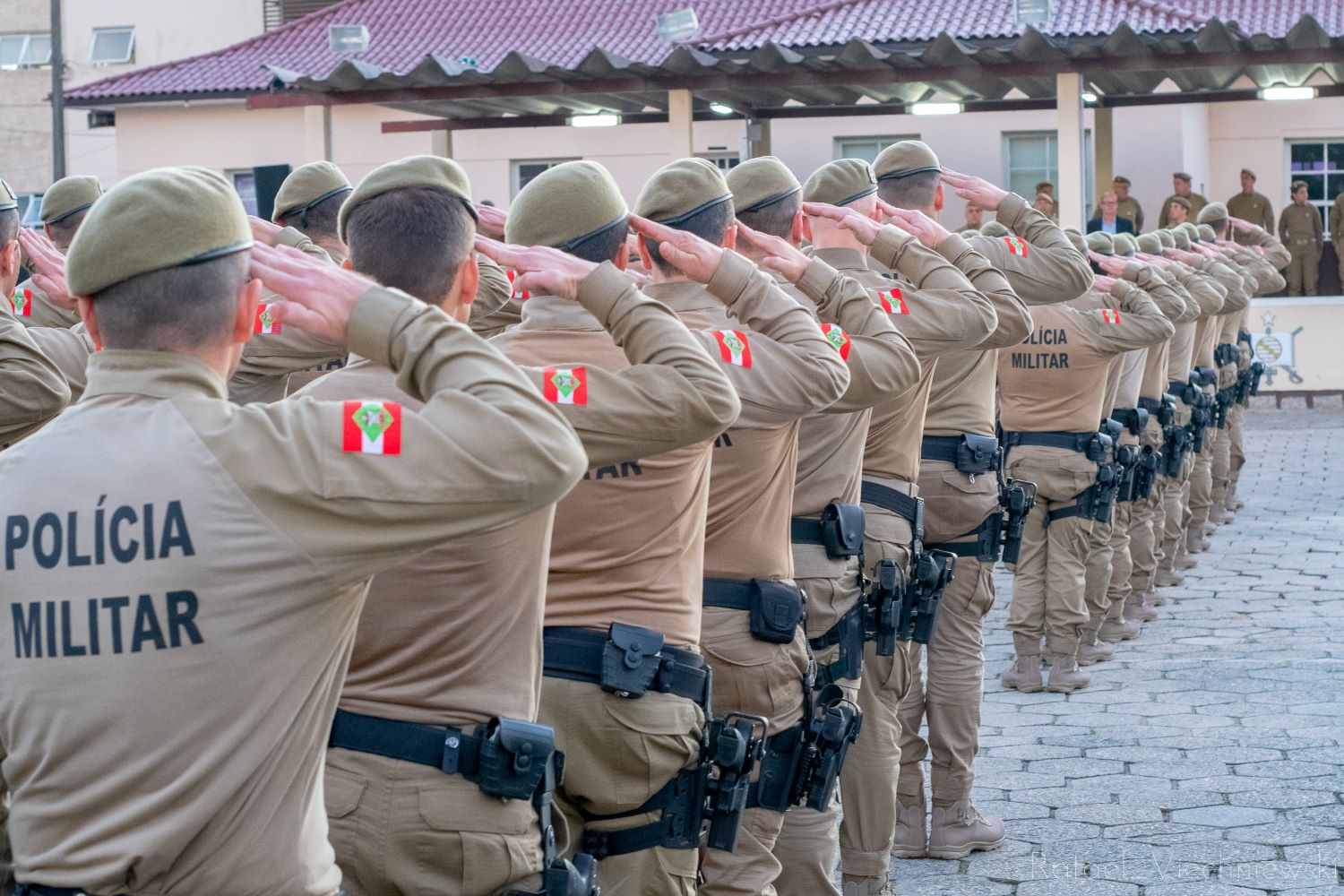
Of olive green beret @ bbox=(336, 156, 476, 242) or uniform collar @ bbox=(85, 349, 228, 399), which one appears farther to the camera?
olive green beret @ bbox=(336, 156, 476, 242)

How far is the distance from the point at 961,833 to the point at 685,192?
2.94 meters

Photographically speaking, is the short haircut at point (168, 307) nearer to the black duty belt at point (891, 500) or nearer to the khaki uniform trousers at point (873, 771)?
the khaki uniform trousers at point (873, 771)

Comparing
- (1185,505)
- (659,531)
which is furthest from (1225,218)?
(659,531)

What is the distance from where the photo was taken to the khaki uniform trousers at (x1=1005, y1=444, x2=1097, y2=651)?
866 cm

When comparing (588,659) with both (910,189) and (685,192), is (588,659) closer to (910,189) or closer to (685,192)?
(685,192)

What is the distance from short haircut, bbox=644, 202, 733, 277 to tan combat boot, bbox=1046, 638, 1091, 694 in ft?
16.4

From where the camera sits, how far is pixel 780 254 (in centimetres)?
461

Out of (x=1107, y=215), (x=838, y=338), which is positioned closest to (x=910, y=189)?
(x=838, y=338)

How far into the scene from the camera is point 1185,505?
40.3 feet

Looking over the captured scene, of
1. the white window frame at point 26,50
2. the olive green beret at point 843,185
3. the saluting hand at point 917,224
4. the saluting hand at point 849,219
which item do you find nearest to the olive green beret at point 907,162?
the saluting hand at point 917,224

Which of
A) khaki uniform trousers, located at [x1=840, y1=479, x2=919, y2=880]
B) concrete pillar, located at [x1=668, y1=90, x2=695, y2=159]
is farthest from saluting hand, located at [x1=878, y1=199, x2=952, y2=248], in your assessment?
concrete pillar, located at [x1=668, y1=90, x2=695, y2=159]

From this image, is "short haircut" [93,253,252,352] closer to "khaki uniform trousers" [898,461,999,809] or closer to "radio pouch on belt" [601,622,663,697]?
"radio pouch on belt" [601,622,663,697]

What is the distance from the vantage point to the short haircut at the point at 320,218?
6012 millimetres

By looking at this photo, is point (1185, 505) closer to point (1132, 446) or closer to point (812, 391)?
point (1132, 446)
